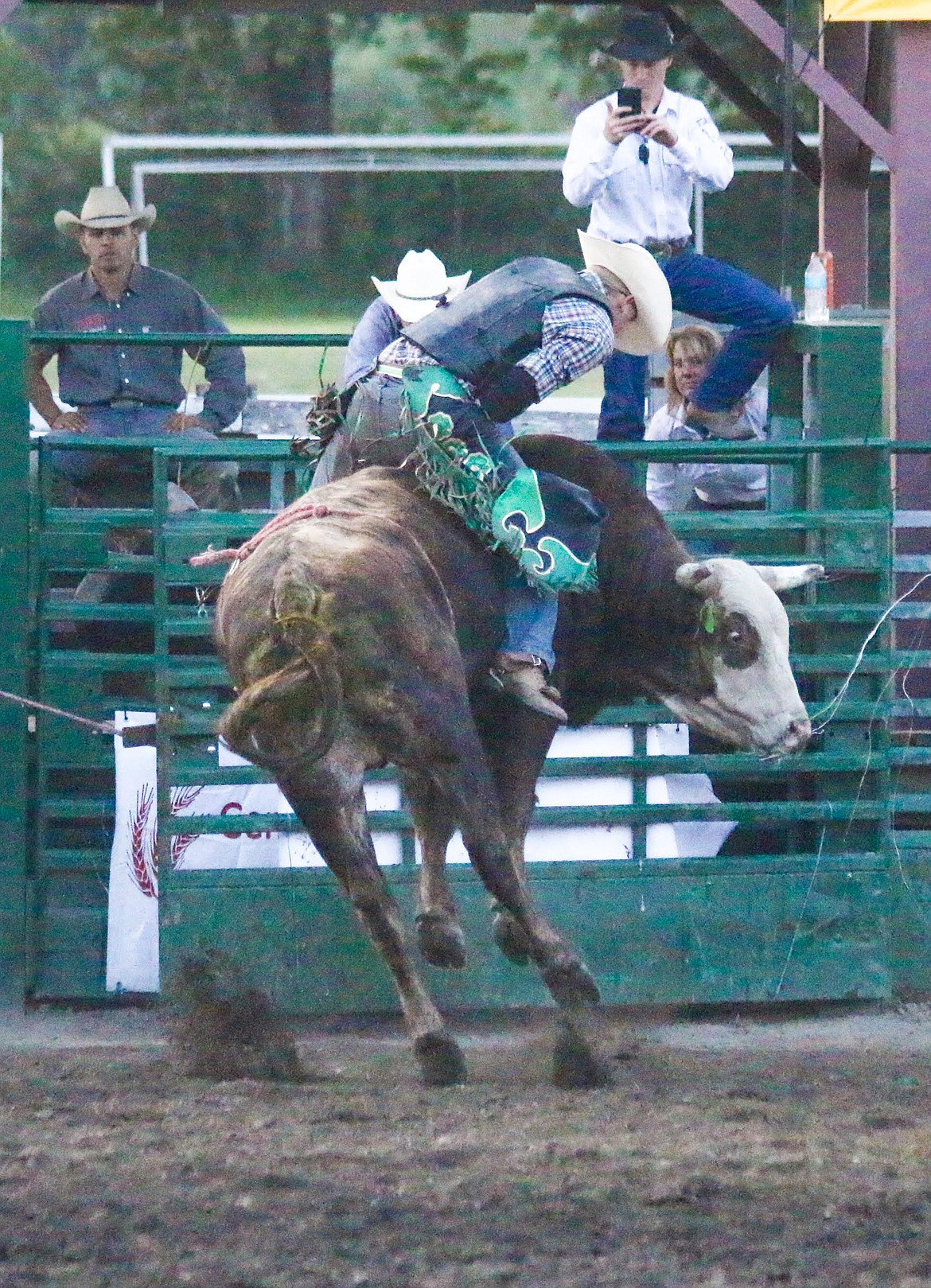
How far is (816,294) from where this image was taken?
6.99 meters

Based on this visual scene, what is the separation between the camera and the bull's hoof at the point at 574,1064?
5.36m

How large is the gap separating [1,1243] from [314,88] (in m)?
10.3

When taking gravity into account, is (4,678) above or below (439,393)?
below

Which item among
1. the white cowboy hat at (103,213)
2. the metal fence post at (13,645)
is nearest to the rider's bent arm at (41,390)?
the white cowboy hat at (103,213)

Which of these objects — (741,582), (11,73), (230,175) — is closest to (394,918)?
(741,582)

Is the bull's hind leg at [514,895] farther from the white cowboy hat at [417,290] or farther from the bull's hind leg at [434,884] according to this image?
the white cowboy hat at [417,290]

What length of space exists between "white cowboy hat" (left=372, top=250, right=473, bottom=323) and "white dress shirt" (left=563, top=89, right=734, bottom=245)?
619 mm

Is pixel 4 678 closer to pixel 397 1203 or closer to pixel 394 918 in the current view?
pixel 394 918

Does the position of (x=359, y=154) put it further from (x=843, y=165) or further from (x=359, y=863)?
(x=359, y=863)

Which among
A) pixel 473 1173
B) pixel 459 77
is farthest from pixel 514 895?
pixel 459 77

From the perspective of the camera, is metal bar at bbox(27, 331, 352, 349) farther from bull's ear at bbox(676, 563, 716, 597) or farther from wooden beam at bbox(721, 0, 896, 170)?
wooden beam at bbox(721, 0, 896, 170)

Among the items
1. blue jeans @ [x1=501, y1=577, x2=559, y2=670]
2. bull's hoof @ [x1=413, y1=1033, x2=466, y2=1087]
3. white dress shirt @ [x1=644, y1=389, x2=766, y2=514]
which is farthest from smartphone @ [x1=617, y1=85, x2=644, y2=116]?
bull's hoof @ [x1=413, y1=1033, x2=466, y2=1087]

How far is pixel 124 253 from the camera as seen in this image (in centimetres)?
815

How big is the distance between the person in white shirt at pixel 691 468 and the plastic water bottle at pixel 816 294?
0.48m
